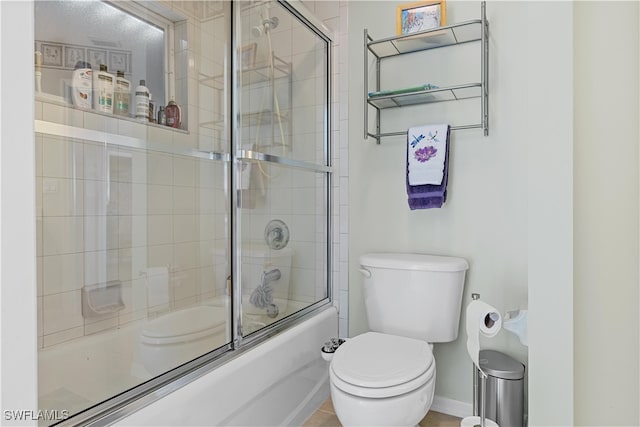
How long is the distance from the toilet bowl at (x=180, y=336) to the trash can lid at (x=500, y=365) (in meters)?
1.07

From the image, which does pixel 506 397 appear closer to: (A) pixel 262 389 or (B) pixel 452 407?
(B) pixel 452 407

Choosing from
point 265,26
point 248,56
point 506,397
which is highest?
point 265,26

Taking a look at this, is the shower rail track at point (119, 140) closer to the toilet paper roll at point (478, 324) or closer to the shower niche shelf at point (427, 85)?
the shower niche shelf at point (427, 85)

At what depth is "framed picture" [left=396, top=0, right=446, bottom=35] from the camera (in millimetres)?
1715

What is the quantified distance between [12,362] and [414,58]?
189cm

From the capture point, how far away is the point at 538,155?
0.42 metres

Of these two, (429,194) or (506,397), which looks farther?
(429,194)

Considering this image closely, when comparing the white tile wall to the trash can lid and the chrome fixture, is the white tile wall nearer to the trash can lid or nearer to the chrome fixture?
the chrome fixture

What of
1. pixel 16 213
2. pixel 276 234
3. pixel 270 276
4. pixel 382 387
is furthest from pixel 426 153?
pixel 16 213

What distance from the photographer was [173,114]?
4.89 feet

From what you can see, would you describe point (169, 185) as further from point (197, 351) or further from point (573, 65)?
point (573, 65)

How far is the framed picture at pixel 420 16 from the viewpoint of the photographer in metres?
1.71

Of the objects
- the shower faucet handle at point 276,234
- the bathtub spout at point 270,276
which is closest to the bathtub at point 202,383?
the bathtub spout at point 270,276

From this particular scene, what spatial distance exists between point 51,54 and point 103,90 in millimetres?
172
